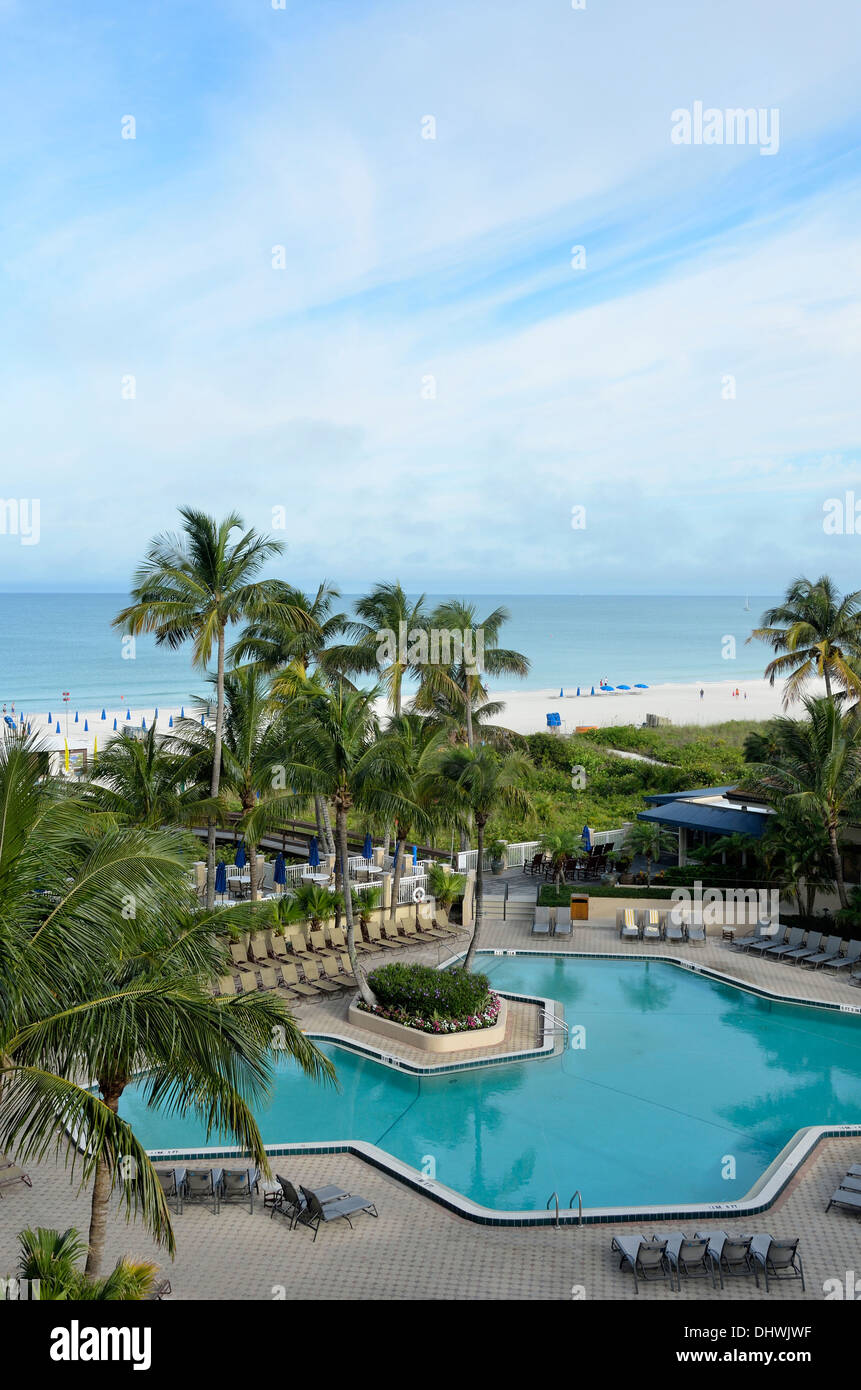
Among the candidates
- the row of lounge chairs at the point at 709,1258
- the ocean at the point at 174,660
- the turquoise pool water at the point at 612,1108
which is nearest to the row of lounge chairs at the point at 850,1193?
the turquoise pool water at the point at 612,1108

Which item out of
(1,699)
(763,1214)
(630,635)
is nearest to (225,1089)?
(763,1214)

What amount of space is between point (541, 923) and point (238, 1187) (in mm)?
13335

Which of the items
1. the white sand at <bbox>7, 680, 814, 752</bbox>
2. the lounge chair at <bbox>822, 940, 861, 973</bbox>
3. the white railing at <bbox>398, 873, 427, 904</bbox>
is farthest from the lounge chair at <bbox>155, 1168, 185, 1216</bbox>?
the white sand at <bbox>7, 680, 814, 752</bbox>

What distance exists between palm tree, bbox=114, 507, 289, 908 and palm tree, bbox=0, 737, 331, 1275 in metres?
10.8

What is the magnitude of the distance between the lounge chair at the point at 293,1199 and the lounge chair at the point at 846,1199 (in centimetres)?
592

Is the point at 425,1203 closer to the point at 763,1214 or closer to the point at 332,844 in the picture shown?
the point at 763,1214

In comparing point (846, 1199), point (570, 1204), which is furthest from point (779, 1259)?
point (570, 1204)

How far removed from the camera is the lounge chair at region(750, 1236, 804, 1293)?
1074cm

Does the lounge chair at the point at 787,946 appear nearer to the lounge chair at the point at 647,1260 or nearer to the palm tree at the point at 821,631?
the palm tree at the point at 821,631

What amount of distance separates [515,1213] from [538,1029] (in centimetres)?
638

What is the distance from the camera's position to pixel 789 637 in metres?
28.9

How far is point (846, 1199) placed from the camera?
12.3 metres

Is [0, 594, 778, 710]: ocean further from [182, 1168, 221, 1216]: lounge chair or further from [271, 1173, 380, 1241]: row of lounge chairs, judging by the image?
[271, 1173, 380, 1241]: row of lounge chairs

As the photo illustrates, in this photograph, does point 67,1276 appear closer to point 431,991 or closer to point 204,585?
point 431,991
